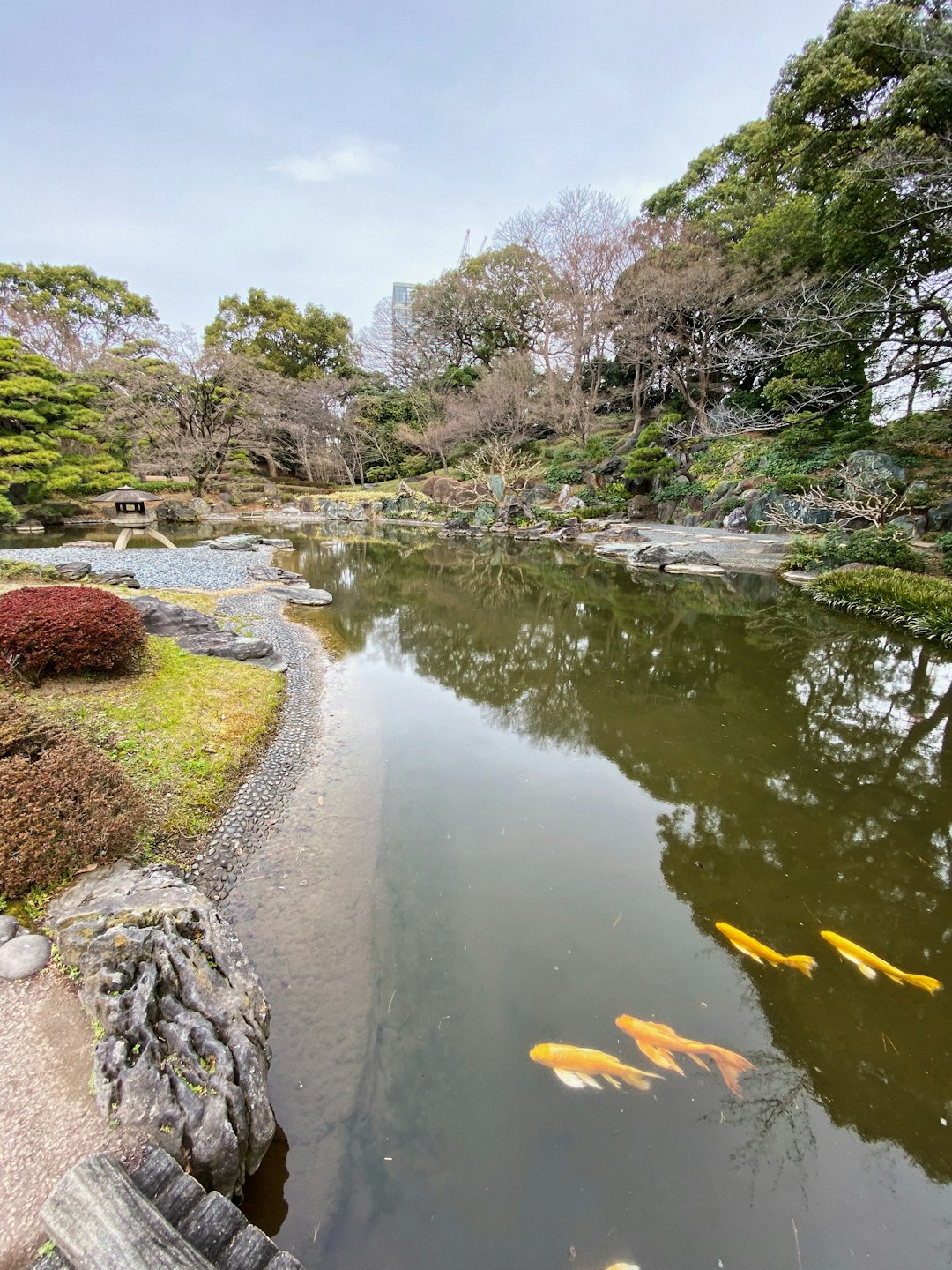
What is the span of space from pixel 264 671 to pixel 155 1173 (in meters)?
4.84

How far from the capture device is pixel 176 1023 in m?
1.85

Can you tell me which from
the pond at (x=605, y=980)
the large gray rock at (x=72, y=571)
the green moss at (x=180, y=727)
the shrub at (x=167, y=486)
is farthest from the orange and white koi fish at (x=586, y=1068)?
Result: the shrub at (x=167, y=486)

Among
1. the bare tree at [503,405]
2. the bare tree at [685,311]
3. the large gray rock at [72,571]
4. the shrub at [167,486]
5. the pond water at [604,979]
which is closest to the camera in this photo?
the pond water at [604,979]

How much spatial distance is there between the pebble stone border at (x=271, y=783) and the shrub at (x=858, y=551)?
37.5 feet

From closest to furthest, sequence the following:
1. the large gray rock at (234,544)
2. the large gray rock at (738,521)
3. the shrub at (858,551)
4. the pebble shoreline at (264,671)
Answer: the pebble shoreline at (264,671)
the shrub at (858,551)
the large gray rock at (234,544)
the large gray rock at (738,521)

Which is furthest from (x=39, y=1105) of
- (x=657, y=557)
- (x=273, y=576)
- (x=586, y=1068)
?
(x=657, y=557)

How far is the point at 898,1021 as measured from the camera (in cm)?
246

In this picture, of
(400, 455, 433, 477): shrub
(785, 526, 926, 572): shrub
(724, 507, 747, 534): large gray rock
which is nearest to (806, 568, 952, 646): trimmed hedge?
(785, 526, 926, 572): shrub

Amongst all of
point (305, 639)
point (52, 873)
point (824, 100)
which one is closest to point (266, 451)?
point (305, 639)

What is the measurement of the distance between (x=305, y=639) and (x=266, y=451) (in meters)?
20.7

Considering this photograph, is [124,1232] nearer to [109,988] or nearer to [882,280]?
[109,988]

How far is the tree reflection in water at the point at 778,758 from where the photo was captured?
7.70 ft

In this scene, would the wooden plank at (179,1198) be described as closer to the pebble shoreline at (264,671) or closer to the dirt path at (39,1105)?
the dirt path at (39,1105)

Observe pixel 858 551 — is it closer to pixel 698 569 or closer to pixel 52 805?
pixel 698 569
